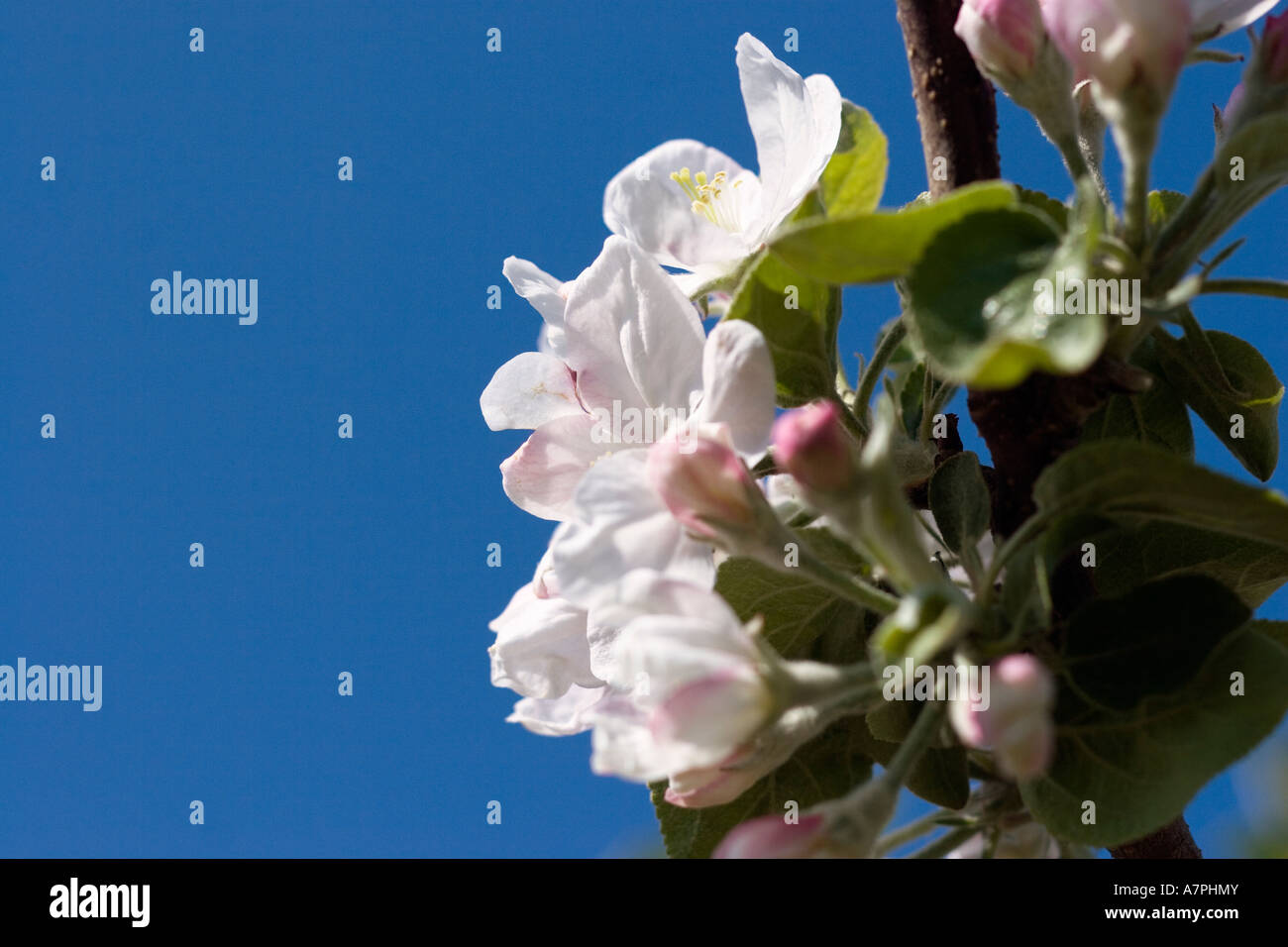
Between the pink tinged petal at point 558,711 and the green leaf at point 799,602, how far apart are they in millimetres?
114

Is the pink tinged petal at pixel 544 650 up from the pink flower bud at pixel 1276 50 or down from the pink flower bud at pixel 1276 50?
down

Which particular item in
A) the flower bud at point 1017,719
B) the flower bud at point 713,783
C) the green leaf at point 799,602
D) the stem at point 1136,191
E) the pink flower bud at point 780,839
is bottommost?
the pink flower bud at point 780,839

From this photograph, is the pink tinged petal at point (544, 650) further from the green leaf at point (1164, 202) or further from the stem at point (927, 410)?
the green leaf at point (1164, 202)

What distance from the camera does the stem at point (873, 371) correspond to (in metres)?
0.80

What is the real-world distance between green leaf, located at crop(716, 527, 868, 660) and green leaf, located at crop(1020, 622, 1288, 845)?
147 millimetres

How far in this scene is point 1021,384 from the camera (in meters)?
0.71

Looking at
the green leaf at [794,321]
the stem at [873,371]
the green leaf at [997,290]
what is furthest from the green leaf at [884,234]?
the stem at [873,371]

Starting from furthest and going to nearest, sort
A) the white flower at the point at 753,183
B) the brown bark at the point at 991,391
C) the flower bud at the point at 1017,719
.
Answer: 1. the white flower at the point at 753,183
2. the brown bark at the point at 991,391
3. the flower bud at the point at 1017,719

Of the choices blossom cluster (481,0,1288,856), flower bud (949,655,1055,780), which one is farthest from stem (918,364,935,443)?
flower bud (949,655,1055,780)

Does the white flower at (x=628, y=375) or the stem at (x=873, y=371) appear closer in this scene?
the white flower at (x=628, y=375)

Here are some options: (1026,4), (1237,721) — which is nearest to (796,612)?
(1237,721)
